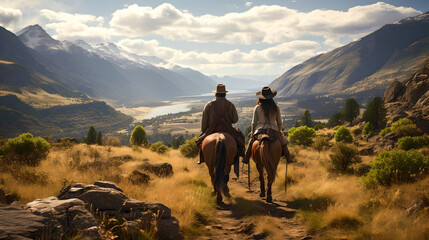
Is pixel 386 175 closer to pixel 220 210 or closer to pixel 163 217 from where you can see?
pixel 220 210

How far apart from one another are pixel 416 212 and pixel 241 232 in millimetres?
3874

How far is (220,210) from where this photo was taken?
8.08 meters

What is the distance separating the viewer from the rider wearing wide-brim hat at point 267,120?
929 cm

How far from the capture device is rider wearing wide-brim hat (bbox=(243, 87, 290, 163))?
9.29 meters

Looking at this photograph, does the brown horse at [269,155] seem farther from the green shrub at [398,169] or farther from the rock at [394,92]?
the rock at [394,92]

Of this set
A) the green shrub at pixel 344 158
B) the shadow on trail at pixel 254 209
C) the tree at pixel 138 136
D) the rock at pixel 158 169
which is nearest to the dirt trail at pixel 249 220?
the shadow on trail at pixel 254 209

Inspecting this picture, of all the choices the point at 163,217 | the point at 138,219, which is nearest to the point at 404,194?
the point at 163,217

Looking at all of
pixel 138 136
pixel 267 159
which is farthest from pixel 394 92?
pixel 267 159

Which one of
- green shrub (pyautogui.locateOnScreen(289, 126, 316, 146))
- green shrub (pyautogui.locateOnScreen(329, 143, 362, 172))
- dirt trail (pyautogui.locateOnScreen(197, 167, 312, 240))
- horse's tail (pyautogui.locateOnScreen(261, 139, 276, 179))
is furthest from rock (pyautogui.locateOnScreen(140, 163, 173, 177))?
green shrub (pyautogui.locateOnScreen(289, 126, 316, 146))

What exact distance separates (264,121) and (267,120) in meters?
0.12

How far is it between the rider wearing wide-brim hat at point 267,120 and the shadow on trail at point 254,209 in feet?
5.87

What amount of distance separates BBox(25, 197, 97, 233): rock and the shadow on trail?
172 inches

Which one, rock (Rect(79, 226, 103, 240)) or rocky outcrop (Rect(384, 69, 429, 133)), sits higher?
rocky outcrop (Rect(384, 69, 429, 133))

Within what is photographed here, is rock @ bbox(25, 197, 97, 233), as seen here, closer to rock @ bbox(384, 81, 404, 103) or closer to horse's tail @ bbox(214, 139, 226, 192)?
horse's tail @ bbox(214, 139, 226, 192)
